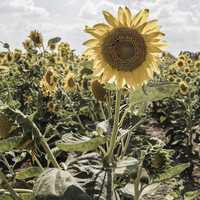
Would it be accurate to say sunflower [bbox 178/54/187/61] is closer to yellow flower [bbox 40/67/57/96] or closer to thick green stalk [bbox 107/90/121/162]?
yellow flower [bbox 40/67/57/96]

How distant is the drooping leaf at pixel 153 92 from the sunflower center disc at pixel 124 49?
0.12 meters

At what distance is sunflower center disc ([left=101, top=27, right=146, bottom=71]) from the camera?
174 cm

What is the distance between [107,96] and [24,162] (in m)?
2.70

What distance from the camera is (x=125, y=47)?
5.82ft

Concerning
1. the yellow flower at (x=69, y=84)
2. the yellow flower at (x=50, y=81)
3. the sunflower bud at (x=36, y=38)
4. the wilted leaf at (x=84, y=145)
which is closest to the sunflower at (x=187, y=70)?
the sunflower bud at (x=36, y=38)

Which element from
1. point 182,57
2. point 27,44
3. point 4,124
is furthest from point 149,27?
point 182,57

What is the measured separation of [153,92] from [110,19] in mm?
279

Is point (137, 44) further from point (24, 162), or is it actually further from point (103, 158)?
point (24, 162)

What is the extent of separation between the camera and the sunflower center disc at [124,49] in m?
1.74

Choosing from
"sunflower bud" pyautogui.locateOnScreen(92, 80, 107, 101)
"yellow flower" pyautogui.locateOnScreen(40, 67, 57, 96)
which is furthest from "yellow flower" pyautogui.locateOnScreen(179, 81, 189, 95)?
"sunflower bud" pyautogui.locateOnScreen(92, 80, 107, 101)

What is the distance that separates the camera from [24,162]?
4.84m

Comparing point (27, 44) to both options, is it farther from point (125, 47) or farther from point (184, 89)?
point (125, 47)

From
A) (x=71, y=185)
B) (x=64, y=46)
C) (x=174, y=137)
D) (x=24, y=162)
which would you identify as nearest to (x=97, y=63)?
(x=71, y=185)

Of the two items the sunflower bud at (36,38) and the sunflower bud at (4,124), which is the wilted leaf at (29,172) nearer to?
the sunflower bud at (4,124)
